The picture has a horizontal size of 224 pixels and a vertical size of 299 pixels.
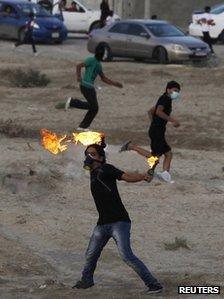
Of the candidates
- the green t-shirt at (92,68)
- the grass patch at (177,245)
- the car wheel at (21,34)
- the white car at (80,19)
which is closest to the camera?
the grass patch at (177,245)

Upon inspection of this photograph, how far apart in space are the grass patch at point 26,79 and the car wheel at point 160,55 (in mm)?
4325

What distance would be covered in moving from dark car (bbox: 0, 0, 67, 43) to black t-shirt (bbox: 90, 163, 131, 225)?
84.4 feet

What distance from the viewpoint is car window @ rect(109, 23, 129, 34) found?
3158 centimetres

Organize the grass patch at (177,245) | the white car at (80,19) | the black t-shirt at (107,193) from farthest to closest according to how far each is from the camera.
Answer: the white car at (80,19) < the grass patch at (177,245) < the black t-shirt at (107,193)

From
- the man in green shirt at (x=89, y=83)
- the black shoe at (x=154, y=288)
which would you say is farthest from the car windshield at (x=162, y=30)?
the black shoe at (x=154, y=288)

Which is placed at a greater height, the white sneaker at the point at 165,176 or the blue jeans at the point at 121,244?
the blue jeans at the point at 121,244

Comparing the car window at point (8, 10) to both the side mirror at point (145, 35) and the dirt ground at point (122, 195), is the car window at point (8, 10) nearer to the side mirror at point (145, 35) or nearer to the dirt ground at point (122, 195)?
the side mirror at point (145, 35)

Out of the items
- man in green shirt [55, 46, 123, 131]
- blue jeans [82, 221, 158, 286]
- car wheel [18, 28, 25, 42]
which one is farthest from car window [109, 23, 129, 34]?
blue jeans [82, 221, 158, 286]

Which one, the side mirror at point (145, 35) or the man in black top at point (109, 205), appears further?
the side mirror at point (145, 35)

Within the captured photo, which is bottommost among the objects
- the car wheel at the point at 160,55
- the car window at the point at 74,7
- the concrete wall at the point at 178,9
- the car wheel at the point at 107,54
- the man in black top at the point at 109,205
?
the concrete wall at the point at 178,9

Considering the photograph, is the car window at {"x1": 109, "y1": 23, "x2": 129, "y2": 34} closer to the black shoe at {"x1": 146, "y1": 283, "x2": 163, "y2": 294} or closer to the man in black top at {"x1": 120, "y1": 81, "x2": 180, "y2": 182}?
the man in black top at {"x1": 120, "y1": 81, "x2": 180, "y2": 182}

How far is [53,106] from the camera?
901 inches

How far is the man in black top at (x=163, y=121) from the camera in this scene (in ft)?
46.8

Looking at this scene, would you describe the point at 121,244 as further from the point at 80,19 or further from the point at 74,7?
the point at 74,7
